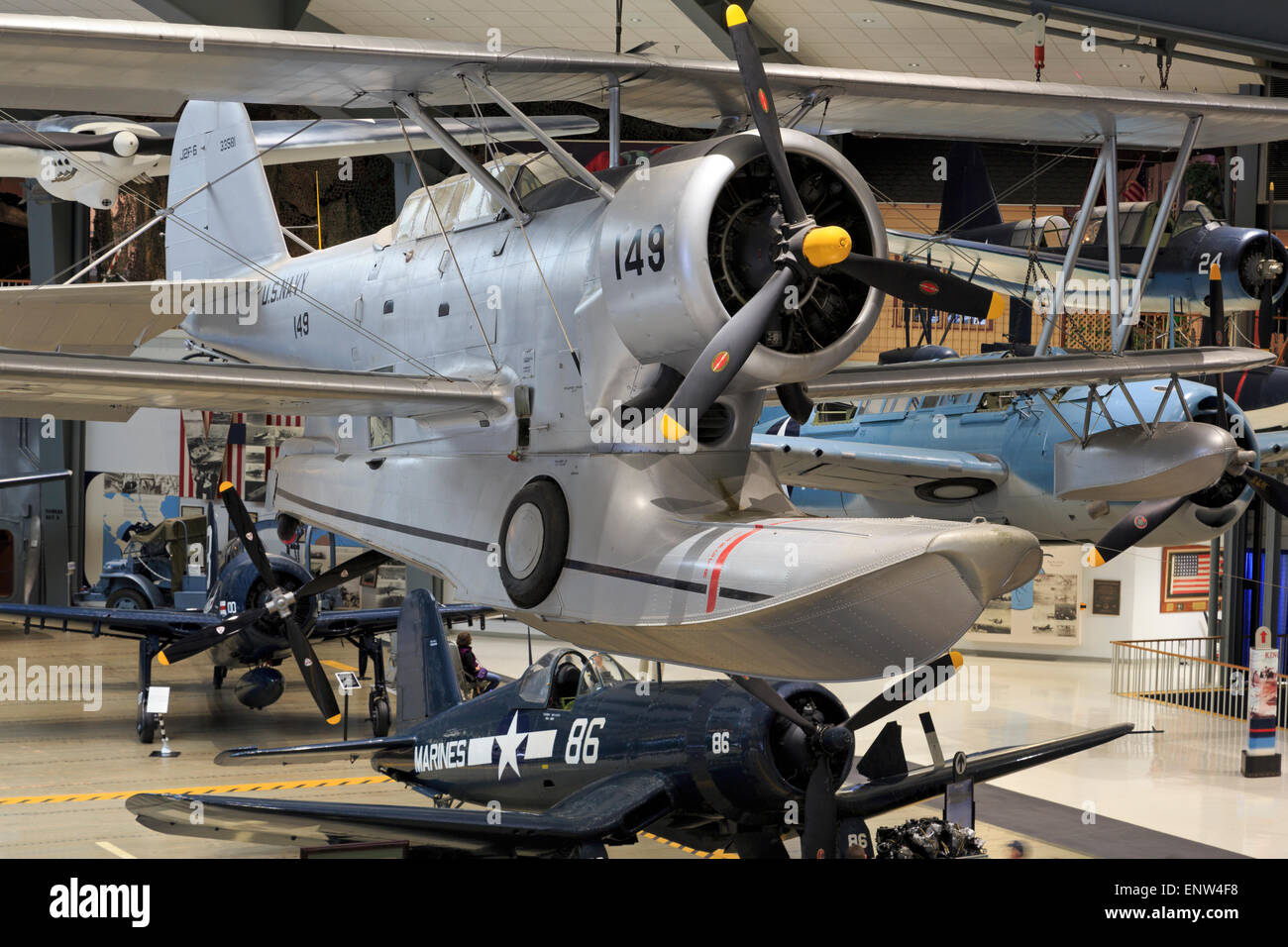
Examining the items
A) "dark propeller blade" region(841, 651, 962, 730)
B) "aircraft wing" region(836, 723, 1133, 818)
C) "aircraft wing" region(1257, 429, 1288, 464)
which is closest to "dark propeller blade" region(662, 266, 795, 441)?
"dark propeller blade" region(841, 651, 962, 730)

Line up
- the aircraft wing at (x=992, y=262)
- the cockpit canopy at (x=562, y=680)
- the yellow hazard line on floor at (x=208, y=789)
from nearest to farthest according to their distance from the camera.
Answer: the cockpit canopy at (x=562, y=680) < the yellow hazard line on floor at (x=208, y=789) < the aircraft wing at (x=992, y=262)

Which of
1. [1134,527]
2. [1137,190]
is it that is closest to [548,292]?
[1134,527]

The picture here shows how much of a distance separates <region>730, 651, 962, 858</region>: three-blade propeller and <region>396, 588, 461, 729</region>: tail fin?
Result: 414 cm

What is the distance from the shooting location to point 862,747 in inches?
631

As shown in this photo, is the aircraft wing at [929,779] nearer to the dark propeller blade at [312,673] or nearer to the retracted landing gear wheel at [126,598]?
the dark propeller blade at [312,673]

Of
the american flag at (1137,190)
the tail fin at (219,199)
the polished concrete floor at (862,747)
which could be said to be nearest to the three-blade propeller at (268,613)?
the polished concrete floor at (862,747)

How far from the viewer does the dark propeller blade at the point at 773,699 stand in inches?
323

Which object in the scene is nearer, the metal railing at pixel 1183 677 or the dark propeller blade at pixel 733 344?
the dark propeller blade at pixel 733 344

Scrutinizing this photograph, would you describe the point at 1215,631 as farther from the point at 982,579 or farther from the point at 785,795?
the point at 982,579

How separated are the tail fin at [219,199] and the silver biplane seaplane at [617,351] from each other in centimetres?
208

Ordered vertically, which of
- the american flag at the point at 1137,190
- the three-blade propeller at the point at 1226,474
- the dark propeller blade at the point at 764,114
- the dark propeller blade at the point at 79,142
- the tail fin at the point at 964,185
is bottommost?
the three-blade propeller at the point at 1226,474

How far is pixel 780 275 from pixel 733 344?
0.40m
